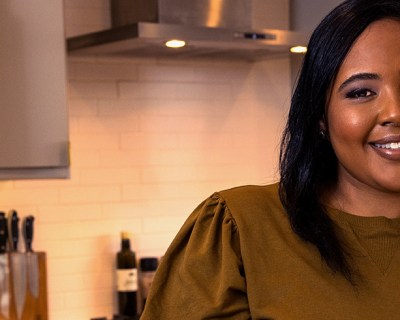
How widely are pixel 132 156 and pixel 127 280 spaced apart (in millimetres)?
477

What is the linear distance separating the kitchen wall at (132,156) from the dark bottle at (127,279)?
0.07 m

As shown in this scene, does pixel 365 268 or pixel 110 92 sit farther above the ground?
pixel 110 92

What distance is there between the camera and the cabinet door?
127 inches

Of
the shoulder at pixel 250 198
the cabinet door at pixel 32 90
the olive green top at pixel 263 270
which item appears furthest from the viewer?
the cabinet door at pixel 32 90

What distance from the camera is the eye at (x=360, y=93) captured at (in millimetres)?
1701

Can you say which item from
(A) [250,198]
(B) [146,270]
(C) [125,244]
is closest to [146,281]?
(B) [146,270]

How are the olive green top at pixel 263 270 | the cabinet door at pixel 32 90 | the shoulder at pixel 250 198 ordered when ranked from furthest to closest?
the cabinet door at pixel 32 90
the shoulder at pixel 250 198
the olive green top at pixel 263 270

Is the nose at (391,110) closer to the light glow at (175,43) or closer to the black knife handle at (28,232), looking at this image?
the light glow at (175,43)

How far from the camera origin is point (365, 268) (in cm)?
174

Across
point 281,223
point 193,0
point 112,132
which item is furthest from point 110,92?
point 281,223

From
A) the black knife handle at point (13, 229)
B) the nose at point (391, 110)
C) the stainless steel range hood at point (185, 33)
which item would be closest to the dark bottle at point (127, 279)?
the black knife handle at point (13, 229)

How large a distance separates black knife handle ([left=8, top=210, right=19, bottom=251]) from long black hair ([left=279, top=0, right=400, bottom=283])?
1873 mm

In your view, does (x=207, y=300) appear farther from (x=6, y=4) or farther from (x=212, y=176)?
(x=212, y=176)

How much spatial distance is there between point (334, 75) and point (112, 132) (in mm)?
2190
